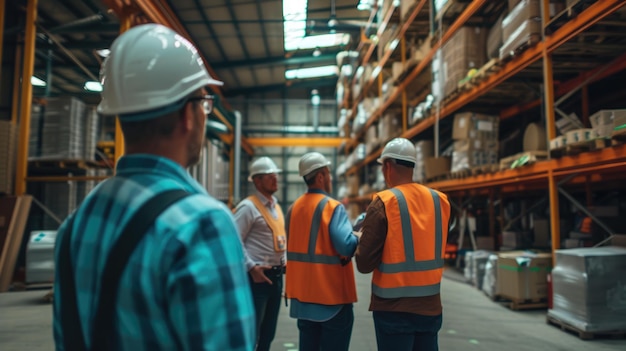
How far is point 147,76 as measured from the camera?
3.01 feet

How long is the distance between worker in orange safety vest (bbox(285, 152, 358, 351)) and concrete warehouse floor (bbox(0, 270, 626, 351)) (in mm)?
1466

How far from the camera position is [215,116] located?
13.5m

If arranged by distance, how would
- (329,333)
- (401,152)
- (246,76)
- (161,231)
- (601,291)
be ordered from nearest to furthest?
(161,231)
(401,152)
(329,333)
(601,291)
(246,76)

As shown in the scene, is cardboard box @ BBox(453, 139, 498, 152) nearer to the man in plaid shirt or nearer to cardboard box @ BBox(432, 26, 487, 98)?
cardboard box @ BBox(432, 26, 487, 98)

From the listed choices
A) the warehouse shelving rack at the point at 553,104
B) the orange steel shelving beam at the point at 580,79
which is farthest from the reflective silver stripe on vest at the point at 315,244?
the orange steel shelving beam at the point at 580,79

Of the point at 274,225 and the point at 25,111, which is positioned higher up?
the point at 25,111

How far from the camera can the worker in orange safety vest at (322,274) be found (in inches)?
109

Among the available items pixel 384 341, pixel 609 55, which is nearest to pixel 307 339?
pixel 384 341

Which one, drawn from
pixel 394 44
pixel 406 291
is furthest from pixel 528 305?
pixel 394 44

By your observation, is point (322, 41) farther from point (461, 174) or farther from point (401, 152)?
point (401, 152)

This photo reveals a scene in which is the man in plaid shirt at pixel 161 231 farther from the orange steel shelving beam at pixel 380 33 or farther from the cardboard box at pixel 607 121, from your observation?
the orange steel shelving beam at pixel 380 33

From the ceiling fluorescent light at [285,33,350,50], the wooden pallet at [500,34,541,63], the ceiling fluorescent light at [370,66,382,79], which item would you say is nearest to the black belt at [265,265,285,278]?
the wooden pallet at [500,34,541,63]

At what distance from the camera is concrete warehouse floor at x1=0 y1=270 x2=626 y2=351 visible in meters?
4.22

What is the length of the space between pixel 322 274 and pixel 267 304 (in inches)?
32.5
